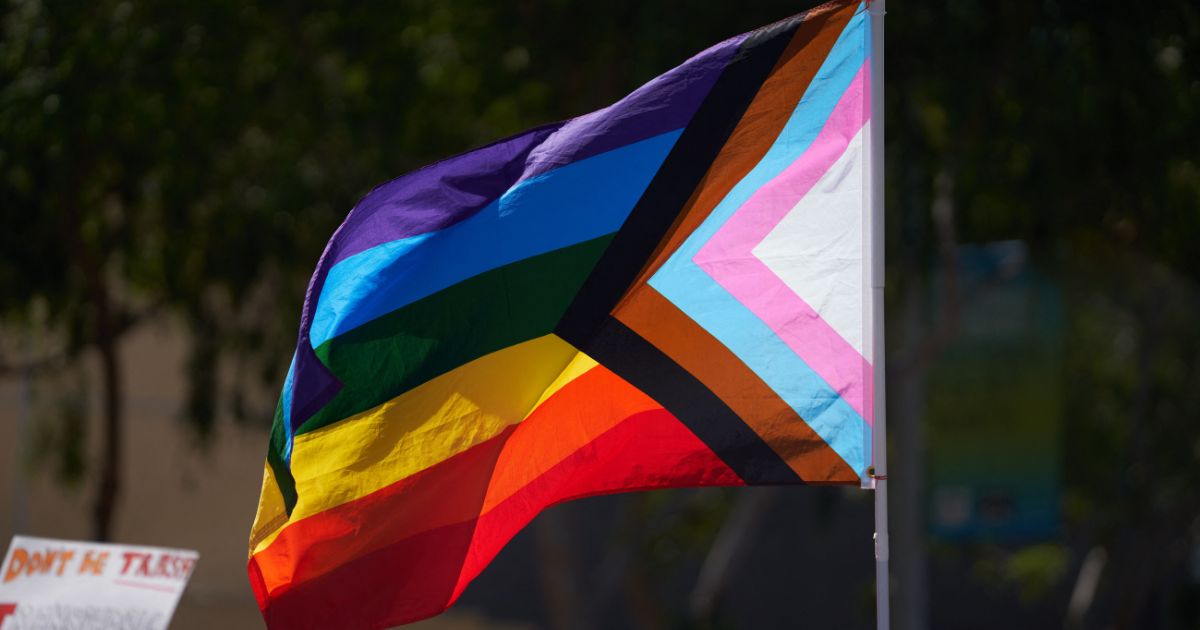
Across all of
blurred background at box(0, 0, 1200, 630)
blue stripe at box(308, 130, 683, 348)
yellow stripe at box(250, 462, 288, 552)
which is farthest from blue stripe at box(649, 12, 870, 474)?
blurred background at box(0, 0, 1200, 630)

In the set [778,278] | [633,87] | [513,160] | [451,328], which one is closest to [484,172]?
[513,160]

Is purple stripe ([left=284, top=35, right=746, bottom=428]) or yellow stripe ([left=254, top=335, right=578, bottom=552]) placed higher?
purple stripe ([left=284, top=35, right=746, bottom=428])

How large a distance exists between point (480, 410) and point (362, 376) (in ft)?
1.31

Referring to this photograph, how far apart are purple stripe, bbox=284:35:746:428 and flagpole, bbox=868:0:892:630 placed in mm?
483

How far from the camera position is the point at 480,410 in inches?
186

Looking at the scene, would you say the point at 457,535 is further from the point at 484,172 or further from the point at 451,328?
the point at 484,172

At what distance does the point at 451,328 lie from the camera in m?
4.73

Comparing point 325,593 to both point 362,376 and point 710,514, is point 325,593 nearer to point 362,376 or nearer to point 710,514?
point 362,376

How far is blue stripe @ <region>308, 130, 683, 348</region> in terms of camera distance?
472 cm

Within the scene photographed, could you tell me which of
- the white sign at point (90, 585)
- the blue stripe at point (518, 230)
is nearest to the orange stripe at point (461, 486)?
the blue stripe at point (518, 230)

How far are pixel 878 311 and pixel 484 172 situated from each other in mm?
1367

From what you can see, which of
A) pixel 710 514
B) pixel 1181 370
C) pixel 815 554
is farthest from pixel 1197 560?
pixel 710 514

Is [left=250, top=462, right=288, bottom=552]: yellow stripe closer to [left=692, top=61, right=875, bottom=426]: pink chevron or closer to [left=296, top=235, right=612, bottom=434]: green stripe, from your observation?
[left=296, top=235, right=612, bottom=434]: green stripe

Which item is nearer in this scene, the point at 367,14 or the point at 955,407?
the point at 367,14
